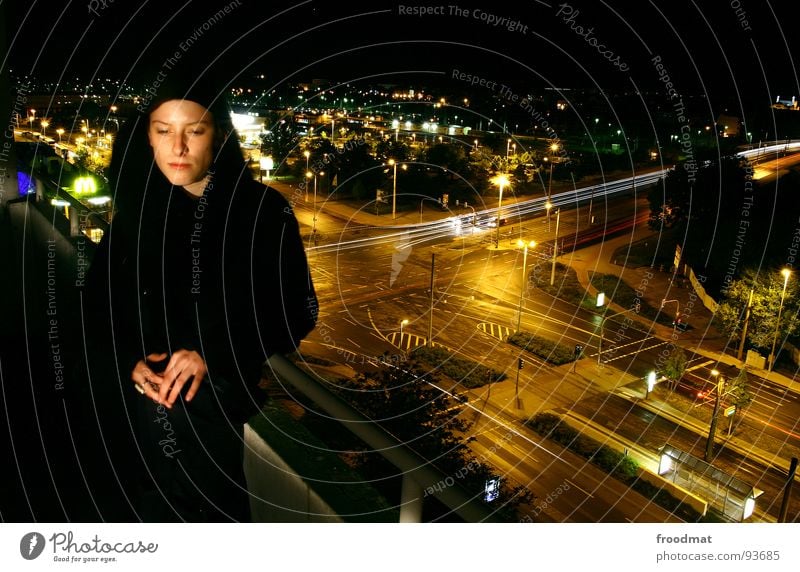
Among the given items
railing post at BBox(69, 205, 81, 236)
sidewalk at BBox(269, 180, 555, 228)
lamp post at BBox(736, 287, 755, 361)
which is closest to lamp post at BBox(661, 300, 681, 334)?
lamp post at BBox(736, 287, 755, 361)

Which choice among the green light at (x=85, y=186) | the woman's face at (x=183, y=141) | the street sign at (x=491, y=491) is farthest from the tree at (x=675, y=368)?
the woman's face at (x=183, y=141)

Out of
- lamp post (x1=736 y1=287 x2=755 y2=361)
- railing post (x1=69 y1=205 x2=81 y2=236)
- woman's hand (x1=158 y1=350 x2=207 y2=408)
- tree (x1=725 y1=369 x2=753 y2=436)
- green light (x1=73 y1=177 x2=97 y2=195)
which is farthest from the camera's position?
lamp post (x1=736 y1=287 x2=755 y2=361)

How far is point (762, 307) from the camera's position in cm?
1859

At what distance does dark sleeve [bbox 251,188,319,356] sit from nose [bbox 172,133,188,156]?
1.08 feet

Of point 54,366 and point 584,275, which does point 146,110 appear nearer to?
point 54,366

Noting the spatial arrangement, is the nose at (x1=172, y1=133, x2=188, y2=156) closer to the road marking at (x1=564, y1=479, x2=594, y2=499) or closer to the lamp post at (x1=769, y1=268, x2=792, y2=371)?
the road marking at (x1=564, y1=479, x2=594, y2=499)

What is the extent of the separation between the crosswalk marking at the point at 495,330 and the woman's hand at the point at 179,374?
18.0 meters

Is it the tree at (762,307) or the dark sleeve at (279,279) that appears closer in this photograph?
the dark sleeve at (279,279)

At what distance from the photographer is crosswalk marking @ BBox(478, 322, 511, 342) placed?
65.7ft

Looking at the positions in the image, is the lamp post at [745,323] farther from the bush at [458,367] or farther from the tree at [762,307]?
the bush at [458,367]

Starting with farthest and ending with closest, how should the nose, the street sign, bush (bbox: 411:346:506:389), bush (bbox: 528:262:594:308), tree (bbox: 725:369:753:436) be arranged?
bush (bbox: 528:262:594:308) → bush (bbox: 411:346:506:389) → tree (bbox: 725:369:753:436) → the street sign → the nose

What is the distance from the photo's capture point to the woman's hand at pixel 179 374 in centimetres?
216

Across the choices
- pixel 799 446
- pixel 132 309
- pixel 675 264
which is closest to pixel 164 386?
pixel 132 309

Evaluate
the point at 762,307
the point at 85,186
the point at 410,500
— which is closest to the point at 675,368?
the point at 762,307
